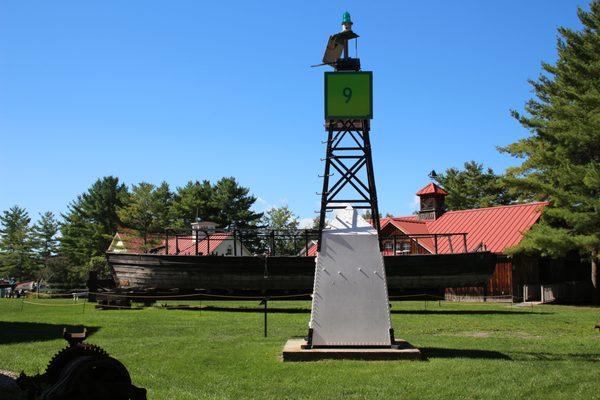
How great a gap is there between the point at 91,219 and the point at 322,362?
208 feet

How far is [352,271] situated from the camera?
1059cm

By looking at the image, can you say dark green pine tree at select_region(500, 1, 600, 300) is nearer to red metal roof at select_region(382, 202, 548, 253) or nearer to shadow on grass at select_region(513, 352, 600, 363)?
red metal roof at select_region(382, 202, 548, 253)

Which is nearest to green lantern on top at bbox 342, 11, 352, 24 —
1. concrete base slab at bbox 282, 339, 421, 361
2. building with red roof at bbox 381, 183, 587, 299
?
concrete base slab at bbox 282, 339, 421, 361

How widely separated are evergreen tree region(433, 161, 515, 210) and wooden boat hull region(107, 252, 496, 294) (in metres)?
32.7

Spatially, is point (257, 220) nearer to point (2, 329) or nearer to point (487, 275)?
point (487, 275)

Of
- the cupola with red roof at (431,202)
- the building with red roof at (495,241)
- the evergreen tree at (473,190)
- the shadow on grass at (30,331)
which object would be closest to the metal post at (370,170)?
the shadow on grass at (30,331)

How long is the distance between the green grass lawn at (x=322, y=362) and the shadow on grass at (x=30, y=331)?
0.03m

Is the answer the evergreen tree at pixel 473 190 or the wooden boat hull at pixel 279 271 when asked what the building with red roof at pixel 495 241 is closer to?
the wooden boat hull at pixel 279 271

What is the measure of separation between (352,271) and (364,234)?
744 mm

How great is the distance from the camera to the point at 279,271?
21688mm

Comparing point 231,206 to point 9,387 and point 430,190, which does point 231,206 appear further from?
point 9,387

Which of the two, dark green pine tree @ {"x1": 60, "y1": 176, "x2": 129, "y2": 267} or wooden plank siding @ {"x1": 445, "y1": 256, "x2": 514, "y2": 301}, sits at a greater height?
dark green pine tree @ {"x1": 60, "y1": 176, "x2": 129, "y2": 267}

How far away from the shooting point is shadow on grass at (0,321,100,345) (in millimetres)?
12422

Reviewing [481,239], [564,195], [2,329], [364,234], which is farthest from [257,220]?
[364,234]
